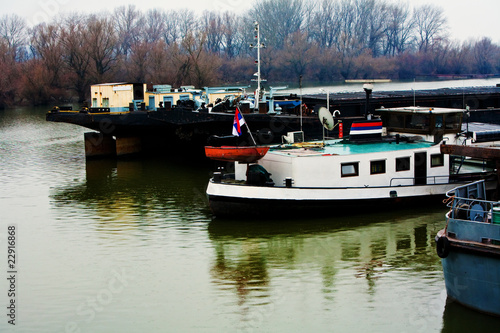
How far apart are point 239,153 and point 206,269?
4137mm

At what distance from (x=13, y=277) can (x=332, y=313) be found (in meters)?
7.64

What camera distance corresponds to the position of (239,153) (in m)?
18.7

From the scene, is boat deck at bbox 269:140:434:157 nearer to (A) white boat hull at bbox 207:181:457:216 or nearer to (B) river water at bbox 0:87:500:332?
(A) white boat hull at bbox 207:181:457:216

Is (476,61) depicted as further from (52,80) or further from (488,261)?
(488,261)

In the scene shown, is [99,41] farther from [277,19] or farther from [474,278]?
[474,278]

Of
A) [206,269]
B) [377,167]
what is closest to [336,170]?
[377,167]

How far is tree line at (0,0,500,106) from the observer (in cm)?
6894

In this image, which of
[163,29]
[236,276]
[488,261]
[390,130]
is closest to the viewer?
[488,261]

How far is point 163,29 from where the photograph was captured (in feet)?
306

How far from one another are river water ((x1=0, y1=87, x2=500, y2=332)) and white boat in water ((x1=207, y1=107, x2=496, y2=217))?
20.1 inches

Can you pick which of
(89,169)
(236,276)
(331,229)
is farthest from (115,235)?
(89,169)

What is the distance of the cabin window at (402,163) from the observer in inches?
793

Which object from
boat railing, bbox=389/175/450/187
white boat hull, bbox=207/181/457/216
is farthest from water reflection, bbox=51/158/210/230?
boat railing, bbox=389/175/450/187

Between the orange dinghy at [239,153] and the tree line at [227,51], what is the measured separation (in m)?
43.7
